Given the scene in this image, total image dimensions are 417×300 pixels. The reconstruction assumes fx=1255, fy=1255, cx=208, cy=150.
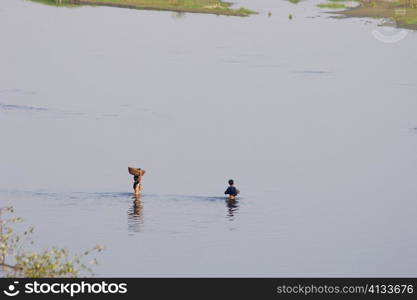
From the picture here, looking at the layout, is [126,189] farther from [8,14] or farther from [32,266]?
[8,14]

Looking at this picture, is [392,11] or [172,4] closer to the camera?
[172,4]

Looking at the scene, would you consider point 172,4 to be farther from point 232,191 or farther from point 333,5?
point 232,191

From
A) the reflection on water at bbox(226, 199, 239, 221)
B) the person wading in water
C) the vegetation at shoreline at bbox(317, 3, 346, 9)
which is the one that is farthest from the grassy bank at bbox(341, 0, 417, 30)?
the person wading in water

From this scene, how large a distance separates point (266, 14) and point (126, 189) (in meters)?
81.4

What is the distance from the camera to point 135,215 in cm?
5053

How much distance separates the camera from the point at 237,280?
40938mm

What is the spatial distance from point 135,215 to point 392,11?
81487mm

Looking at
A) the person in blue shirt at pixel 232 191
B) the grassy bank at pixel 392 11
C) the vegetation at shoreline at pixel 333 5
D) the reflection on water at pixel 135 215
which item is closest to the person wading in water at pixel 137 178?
the reflection on water at pixel 135 215

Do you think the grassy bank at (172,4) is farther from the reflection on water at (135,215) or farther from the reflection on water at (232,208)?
the reflection on water at (135,215)

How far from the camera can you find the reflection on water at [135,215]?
48406 mm

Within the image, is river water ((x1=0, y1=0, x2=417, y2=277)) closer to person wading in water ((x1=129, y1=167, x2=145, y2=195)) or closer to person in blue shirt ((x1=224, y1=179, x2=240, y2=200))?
person in blue shirt ((x1=224, y1=179, x2=240, y2=200))

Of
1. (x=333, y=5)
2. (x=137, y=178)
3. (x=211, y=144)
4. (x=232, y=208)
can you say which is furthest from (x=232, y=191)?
(x=333, y=5)

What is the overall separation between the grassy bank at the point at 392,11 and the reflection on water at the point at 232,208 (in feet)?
237

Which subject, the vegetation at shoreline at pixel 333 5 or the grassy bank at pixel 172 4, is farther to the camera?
the vegetation at shoreline at pixel 333 5
